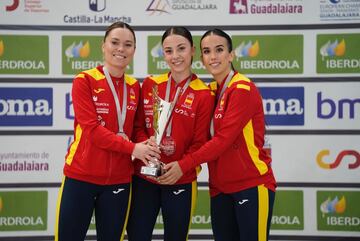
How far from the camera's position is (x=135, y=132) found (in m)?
2.45

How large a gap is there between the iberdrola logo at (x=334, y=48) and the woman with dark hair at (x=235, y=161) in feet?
4.89

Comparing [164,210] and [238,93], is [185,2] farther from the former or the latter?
[164,210]

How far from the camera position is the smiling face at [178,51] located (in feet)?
7.73

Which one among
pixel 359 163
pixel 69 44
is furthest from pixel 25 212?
pixel 359 163

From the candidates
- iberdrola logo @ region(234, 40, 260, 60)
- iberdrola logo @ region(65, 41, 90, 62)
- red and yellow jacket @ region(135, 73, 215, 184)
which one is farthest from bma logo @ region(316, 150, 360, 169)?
iberdrola logo @ region(65, 41, 90, 62)

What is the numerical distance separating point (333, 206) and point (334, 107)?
0.82 m

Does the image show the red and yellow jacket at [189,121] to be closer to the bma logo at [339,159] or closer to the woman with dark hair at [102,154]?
the woman with dark hair at [102,154]

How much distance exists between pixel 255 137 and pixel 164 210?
2.11 ft

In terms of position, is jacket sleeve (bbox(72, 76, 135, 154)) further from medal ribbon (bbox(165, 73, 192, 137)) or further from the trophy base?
medal ribbon (bbox(165, 73, 192, 137))

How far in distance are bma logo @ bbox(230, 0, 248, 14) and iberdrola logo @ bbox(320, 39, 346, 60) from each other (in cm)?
71

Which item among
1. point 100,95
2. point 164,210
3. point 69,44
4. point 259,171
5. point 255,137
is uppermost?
point 69,44

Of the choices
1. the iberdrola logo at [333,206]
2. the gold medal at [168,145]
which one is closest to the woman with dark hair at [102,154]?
the gold medal at [168,145]

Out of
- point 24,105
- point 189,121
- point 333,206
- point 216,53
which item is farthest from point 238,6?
A: point 24,105

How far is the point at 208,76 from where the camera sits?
11.7ft
